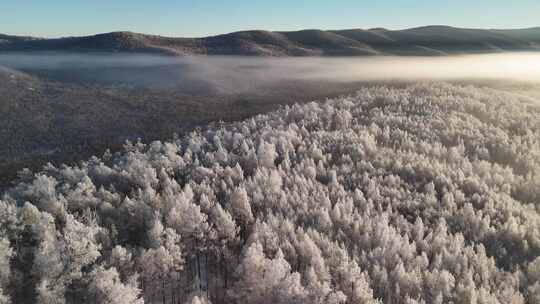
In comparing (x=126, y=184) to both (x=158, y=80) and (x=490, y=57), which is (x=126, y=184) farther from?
(x=490, y=57)

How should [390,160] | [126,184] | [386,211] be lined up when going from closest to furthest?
[386,211]
[126,184]
[390,160]

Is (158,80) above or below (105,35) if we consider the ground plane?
below

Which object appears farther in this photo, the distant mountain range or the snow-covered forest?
the distant mountain range

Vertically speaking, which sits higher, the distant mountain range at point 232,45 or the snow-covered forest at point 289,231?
the distant mountain range at point 232,45

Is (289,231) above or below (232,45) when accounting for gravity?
below

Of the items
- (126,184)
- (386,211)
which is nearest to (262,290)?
(386,211)

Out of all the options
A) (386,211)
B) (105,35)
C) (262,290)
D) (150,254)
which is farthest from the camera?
(105,35)

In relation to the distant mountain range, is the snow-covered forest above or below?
below

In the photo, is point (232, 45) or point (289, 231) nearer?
point (289, 231)
